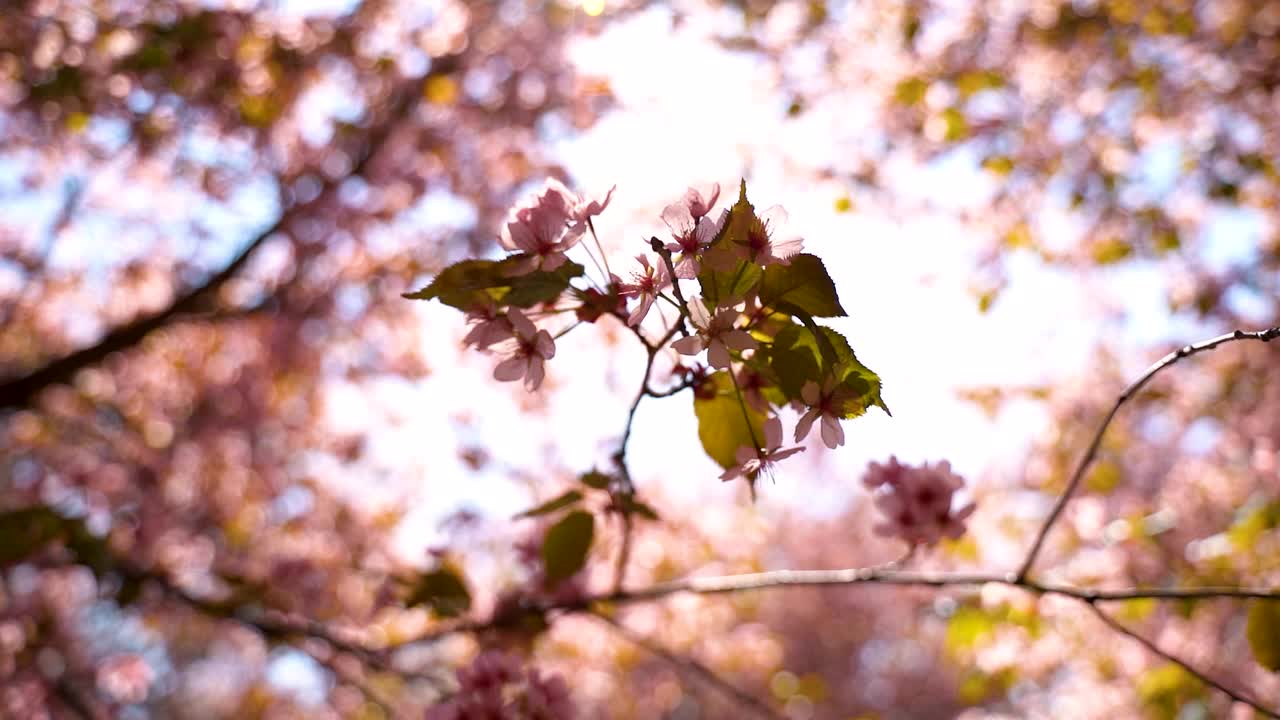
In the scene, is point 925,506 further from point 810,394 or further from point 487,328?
point 487,328

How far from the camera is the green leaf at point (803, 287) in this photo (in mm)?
1164

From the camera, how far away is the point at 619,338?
5.46 m

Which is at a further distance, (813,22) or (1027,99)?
(1027,99)

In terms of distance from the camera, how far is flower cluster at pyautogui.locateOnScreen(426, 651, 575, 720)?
5.52 ft

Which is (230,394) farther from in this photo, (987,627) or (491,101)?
(987,627)

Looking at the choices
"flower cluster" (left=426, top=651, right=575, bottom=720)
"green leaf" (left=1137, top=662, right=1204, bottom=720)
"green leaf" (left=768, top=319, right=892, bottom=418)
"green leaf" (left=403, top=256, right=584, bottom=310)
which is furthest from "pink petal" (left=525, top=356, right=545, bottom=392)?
"green leaf" (left=1137, top=662, right=1204, bottom=720)

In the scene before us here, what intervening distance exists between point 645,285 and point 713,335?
0.13 metres

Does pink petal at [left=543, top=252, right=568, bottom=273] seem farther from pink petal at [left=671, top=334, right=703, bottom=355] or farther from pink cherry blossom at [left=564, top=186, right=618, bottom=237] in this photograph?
pink petal at [left=671, top=334, right=703, bottom=355]

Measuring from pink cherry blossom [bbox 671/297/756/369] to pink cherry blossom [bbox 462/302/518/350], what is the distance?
0.27 metres

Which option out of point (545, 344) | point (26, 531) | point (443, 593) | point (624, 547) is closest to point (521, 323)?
point (545, 344)

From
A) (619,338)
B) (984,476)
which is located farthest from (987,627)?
(984,476)

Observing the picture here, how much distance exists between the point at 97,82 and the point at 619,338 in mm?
2970

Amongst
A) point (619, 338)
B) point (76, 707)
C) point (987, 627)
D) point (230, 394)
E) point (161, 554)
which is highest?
point (619, 338)

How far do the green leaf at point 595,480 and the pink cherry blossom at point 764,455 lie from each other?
297 millimetres
